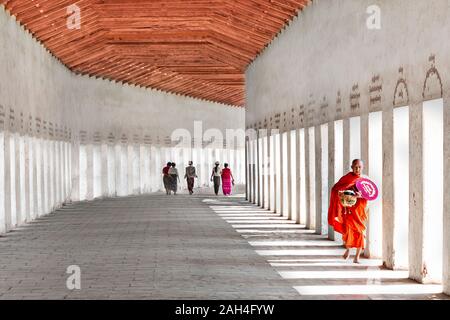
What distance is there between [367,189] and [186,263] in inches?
117

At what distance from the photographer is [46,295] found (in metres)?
10.7

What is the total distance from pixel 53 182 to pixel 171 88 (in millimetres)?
14688

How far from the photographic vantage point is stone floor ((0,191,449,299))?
10.9 m

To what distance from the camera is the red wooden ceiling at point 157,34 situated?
74.3 ft

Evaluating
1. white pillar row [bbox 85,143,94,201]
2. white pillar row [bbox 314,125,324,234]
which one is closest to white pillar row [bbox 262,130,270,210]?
white pillar row [bbox 314,125,324,234]

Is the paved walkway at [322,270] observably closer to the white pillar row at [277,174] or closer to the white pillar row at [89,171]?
the white pillar row at [277,174]

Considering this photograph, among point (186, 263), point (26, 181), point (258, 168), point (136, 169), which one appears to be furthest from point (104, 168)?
point (186, 263)

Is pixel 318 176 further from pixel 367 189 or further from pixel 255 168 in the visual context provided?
pixel 255 168

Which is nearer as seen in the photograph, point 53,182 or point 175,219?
point 175,219

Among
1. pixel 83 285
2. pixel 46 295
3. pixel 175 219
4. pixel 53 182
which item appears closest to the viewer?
pixel 46 295

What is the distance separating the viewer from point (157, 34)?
A: 90.7 ft

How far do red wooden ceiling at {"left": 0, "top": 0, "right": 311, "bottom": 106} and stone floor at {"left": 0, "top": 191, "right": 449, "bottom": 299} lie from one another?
537cm
